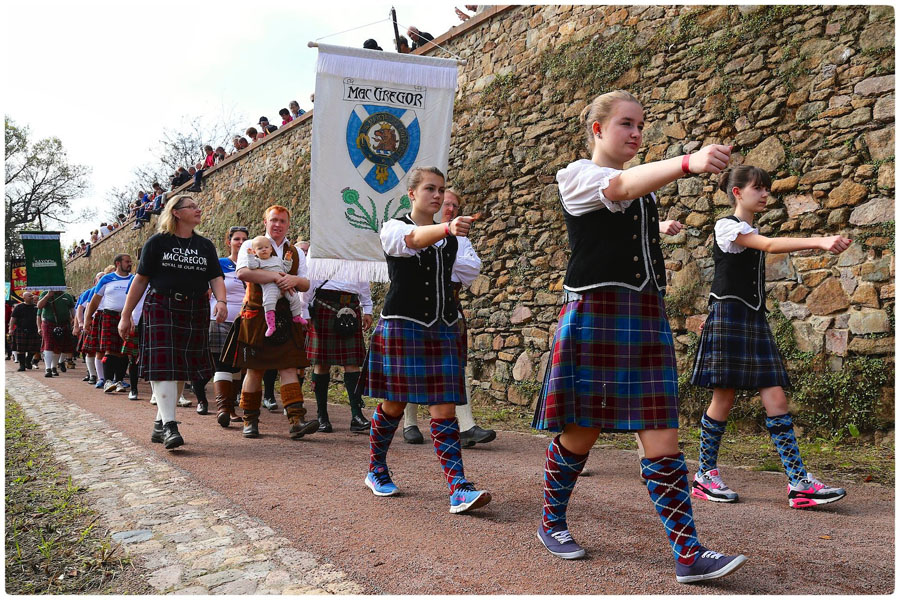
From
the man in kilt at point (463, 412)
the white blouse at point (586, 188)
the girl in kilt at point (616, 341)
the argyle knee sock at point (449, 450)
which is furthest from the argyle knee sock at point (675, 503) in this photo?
the man in kilt at point (463, 412)

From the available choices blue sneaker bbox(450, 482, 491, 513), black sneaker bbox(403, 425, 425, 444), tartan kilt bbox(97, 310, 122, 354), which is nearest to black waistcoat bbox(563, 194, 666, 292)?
blue sneaker bbox(450, 482, 491, 513)

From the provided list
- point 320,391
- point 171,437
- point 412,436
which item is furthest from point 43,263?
point 412,436

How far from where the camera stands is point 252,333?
5.37 m

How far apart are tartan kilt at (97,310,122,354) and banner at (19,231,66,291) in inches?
245

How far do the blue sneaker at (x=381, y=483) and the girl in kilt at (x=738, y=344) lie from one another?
5.11 ft

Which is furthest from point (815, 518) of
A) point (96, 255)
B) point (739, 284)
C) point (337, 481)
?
point (96, 255)

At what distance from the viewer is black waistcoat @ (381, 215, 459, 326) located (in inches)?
132

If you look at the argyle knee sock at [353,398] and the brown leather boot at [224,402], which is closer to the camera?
the argyle knee sock at [353,398]

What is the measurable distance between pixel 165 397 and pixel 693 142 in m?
5.09

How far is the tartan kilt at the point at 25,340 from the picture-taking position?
1541cm

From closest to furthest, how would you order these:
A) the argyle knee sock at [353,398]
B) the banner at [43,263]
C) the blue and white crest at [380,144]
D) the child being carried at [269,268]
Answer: the child being carried at [269,268] → the argyle knee sock at [353,398] → the blue and white crest at [380,144] → the banner at [43,263]

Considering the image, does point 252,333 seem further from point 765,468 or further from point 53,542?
point 765,468

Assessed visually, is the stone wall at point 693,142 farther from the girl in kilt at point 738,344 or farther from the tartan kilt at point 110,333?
the tartan kilt at point 110,333

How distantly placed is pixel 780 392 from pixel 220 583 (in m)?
2.75
